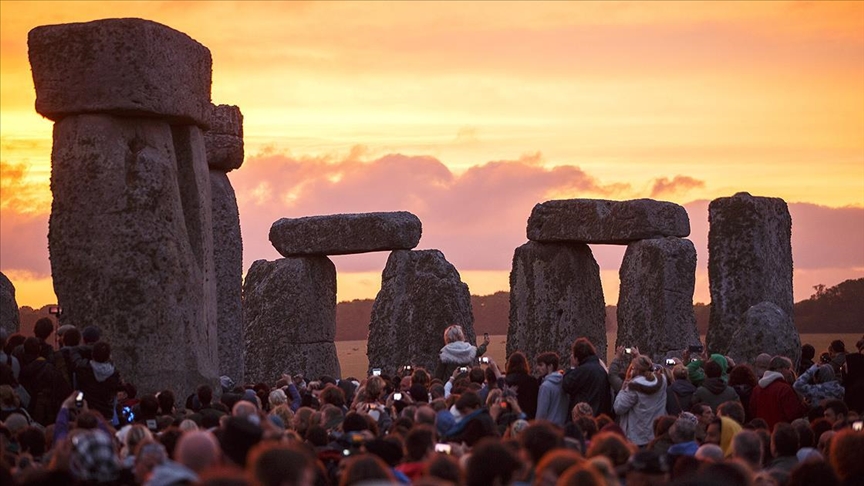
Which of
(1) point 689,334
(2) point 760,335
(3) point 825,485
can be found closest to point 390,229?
(1) point 689,334

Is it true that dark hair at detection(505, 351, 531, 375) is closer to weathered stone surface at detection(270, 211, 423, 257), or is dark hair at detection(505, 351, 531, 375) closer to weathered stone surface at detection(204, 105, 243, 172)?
weathered stone surface at detection(204, 105, 243, 172)

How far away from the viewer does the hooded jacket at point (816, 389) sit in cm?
1391

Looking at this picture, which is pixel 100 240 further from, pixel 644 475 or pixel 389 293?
pixel 389 293

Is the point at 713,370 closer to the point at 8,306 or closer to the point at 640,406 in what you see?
the point at 640,406

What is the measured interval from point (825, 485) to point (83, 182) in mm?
7109

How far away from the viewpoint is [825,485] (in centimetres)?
777

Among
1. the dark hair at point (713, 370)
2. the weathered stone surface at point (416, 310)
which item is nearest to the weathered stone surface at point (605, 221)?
the weathered stone surface at point (416, 310)

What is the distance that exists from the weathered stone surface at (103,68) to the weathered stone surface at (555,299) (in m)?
12.8

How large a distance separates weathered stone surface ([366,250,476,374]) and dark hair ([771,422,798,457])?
13944mm

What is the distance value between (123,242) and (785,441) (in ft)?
18.6

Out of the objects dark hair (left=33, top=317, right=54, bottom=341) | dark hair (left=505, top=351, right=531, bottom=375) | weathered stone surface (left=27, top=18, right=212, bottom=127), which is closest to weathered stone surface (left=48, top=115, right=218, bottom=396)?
weathered stone surface (left=27, top=18, right=212, bottom=127)

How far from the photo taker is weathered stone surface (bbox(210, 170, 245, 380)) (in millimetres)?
20219

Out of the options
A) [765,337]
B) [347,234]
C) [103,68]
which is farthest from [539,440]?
[347,234]

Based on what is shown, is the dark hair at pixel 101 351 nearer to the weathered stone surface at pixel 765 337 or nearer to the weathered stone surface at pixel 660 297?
the weathered stone surface at pixel 765 337
